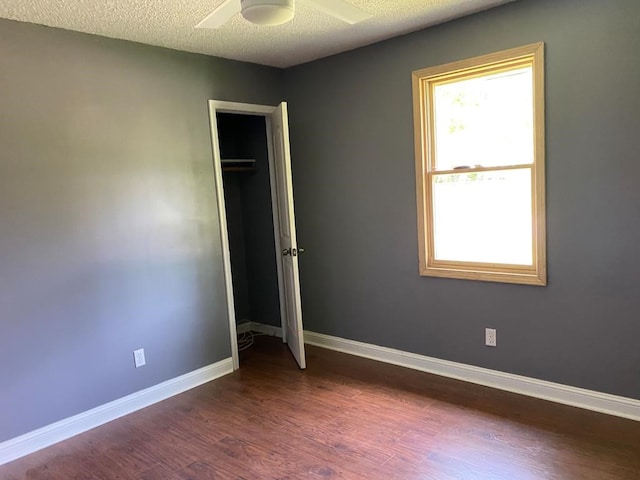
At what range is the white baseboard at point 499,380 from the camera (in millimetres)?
2643

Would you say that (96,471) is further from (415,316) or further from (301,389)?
(415,316)

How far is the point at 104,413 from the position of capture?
2955mm

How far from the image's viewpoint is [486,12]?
283 cm

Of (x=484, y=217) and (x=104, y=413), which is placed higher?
(x=484, y=217)

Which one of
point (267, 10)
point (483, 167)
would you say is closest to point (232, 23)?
point (267, 10)

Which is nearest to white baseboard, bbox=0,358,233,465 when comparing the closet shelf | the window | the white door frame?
the white door frame

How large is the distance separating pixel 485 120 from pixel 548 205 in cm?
71

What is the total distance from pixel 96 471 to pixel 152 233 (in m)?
1.51

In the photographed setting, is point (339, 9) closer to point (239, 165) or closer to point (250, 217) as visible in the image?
point (239, 165)

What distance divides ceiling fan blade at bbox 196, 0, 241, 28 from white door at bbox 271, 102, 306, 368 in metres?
1.22

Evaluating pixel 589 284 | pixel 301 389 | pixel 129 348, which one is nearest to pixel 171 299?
pixel 129 348

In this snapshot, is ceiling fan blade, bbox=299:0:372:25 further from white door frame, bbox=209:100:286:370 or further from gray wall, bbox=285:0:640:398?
white door frame, bbox=209:100:286:370

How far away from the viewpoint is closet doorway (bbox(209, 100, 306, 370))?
3.63 metres

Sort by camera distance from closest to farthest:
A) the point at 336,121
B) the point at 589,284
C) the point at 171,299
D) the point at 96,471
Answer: the point at 96,471
the point at 589,284
the point at 171,299
the point at 336,121
